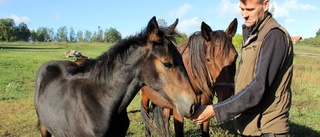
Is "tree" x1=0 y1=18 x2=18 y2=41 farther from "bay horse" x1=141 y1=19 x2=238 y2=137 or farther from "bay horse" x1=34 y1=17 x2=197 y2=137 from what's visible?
"bay horse" x1=141 y1=19 x2=238 y2=137

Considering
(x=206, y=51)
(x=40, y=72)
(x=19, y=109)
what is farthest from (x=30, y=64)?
(x=206, y=51)

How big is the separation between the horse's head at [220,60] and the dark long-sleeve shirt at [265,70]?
159 centimetres

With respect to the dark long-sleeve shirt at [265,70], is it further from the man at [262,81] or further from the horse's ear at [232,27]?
the horse's ear at [232,27]

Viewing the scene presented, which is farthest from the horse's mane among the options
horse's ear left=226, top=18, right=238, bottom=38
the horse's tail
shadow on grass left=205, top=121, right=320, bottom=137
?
shadow on grass left=205, top=121, right=320, bottom=137

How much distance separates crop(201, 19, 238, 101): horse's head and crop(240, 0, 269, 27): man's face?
144 cm

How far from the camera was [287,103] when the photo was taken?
6.89 ft

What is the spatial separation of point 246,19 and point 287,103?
2.34ft

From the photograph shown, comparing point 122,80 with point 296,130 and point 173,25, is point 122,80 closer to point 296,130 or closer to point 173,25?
point 173,25

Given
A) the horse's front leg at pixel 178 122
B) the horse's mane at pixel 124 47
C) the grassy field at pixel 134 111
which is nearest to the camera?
the horse's mane at pixel 124 47

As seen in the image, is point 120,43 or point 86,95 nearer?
point 120,43

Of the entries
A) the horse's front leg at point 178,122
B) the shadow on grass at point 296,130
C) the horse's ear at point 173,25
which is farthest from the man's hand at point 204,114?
the shadow on grass at point 296,130

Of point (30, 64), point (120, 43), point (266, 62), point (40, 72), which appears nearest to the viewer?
point (266, 62)

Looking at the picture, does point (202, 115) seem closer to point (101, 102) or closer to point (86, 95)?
point (101, 102)

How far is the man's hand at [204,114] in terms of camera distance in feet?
7.09
